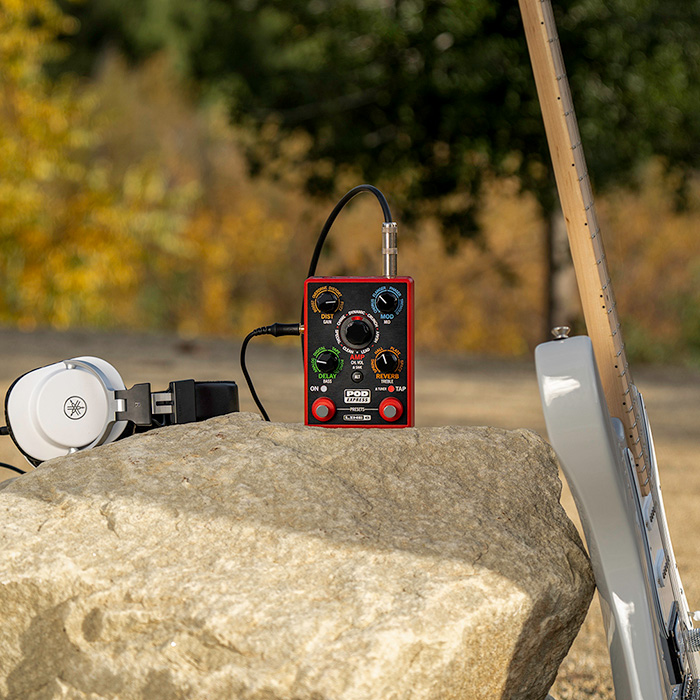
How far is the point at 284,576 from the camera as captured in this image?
1480mm

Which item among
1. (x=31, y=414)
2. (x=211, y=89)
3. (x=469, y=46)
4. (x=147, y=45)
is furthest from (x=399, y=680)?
(x=147, y=45)

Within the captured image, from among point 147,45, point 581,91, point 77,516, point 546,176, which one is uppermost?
point 147,45

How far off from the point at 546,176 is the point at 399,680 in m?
6.68

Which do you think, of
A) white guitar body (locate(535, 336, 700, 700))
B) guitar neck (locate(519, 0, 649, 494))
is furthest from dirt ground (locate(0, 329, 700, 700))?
guitar neck (locate(519, 0, 649, 494))

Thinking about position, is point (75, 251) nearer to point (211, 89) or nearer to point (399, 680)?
point (211, 89)

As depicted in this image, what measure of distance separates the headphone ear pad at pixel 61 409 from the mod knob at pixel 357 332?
0.50m

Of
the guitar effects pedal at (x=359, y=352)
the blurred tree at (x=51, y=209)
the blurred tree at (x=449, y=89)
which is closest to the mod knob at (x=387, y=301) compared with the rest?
the guitar effects pedal at (x=359, y=352)

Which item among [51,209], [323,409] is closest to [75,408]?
[323,409]

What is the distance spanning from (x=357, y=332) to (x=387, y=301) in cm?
8

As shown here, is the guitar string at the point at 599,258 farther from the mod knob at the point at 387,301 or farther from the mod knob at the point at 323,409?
the mod knob at the point at 323,409

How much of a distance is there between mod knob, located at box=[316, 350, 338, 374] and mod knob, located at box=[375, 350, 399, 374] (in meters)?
0.09

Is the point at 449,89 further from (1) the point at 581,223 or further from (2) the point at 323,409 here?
(1) the point at 581,223

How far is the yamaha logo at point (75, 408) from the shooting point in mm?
1947

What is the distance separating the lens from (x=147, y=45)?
51.4 ft
